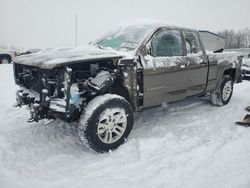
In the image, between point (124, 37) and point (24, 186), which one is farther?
point (124, 37)

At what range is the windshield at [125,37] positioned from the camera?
14.7ft

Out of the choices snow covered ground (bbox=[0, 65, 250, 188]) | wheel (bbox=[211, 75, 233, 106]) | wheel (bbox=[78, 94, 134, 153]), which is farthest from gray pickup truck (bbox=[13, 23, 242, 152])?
wheel (bbox=[211, 75, 233, 106])

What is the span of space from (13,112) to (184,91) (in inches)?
131

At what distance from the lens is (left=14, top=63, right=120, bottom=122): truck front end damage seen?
3.54 m

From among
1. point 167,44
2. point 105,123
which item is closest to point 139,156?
point 105,123

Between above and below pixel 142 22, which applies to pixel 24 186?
below

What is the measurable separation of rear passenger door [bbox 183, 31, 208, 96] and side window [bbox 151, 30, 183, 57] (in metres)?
0.26

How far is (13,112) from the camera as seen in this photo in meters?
5.53

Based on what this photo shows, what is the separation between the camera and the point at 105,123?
12.3 ft

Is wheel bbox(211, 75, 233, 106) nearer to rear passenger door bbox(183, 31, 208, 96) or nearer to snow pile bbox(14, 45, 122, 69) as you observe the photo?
rear passenger door bbox(183, 31, 208, 96)

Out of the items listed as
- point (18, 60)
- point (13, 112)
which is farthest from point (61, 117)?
point (13, 112)

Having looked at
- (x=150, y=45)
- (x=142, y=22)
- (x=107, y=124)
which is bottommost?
(x=107, y=124)

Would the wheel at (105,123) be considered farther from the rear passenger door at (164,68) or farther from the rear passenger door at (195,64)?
the rear passenger door at (195,64)

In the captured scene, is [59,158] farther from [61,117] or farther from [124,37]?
[124,37]
